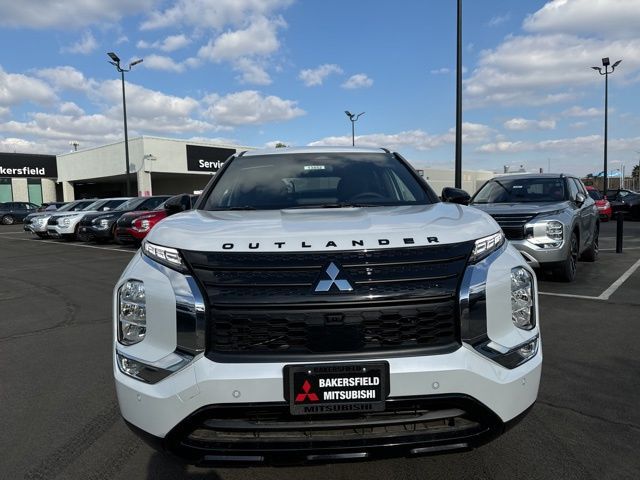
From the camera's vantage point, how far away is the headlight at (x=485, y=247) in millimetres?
2332

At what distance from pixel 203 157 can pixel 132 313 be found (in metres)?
43.6

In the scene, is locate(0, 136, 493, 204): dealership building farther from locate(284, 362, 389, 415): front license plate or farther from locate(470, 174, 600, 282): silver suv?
locate(284, 362, 389, 415): front license plate

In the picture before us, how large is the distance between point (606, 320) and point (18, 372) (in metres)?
6.05

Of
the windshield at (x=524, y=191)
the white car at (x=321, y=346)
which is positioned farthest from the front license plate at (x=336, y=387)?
the windshield at (x=524, y=191)

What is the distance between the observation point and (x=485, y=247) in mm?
2402

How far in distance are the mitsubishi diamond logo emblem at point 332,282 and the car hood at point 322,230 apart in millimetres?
99

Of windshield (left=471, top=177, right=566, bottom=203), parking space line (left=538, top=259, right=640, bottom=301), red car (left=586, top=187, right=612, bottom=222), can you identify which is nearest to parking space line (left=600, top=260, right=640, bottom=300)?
parking space line (left=538, top=259, right=640, bottom=301)

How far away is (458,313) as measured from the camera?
86.9 inches

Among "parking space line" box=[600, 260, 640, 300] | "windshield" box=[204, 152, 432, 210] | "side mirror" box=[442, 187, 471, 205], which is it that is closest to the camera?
"windshield" box=[204, 152, 432, 210]

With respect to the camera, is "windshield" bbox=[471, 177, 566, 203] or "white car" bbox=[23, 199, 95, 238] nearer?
"windshield" bbox=[471, 177, 566, 203]

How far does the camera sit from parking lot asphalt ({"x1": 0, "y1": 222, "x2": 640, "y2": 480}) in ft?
9.08

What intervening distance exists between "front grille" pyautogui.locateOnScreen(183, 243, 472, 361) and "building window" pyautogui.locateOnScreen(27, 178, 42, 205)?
54.4 meters

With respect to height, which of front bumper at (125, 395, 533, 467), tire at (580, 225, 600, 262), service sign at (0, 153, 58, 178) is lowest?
tire at (580, 225, 600, 262)

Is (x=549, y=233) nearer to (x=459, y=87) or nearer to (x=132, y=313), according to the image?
(x=132, y=313)
